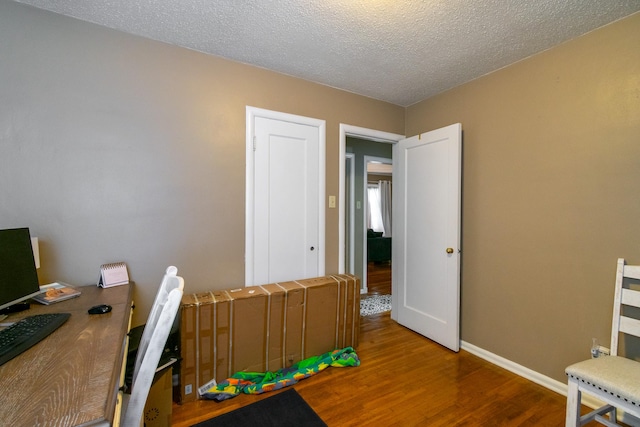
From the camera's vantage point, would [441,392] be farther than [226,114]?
No

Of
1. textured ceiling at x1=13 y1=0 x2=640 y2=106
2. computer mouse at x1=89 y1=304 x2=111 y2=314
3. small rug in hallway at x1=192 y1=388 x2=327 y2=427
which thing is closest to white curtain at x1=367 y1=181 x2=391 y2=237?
textured ceiling at x1=13 y1=0 x2=640 y2=106

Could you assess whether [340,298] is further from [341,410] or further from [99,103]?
[99,103]

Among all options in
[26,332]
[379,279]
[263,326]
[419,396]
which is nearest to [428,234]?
[419,396]

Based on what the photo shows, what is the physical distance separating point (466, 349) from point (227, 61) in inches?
→ 130

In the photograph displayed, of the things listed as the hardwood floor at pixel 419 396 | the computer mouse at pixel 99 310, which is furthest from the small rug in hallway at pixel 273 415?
the computer mouse at pixel 99 310

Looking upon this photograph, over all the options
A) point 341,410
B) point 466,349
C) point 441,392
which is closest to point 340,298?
point 341,410

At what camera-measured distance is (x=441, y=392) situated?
1.87 metres

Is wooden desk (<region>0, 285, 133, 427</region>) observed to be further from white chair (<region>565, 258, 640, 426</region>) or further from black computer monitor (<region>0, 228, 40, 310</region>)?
white chair (<region>565, 258, 640, 426</region>)

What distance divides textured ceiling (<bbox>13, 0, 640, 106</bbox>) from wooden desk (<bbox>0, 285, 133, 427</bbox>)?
1.77 metres

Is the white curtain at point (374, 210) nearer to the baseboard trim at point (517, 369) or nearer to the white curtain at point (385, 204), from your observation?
the white curtain at point (385, 204)

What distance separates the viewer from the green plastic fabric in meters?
1.79

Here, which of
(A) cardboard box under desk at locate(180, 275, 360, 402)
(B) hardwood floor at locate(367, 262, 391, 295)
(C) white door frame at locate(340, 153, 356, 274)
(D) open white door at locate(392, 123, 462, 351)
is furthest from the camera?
(B) hardwood floor at locate(367, 262, 391, 295)

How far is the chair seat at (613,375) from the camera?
3.93ft

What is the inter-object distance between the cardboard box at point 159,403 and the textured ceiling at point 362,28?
211 cm
